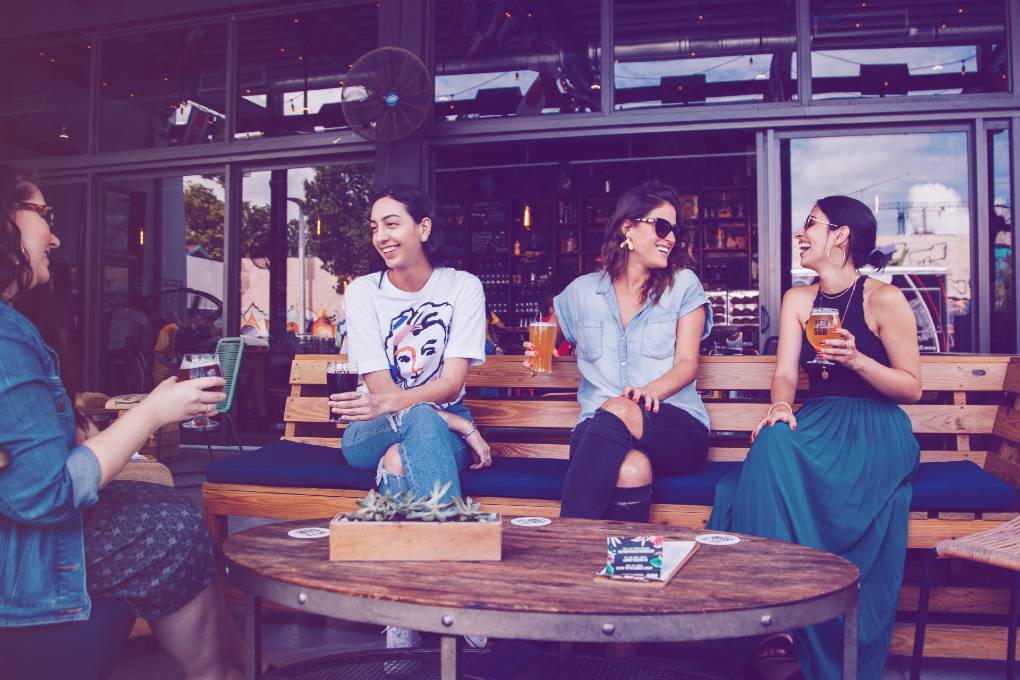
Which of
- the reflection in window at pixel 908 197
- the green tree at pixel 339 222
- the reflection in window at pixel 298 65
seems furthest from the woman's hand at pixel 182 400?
the reflection in window at pixel 908 197

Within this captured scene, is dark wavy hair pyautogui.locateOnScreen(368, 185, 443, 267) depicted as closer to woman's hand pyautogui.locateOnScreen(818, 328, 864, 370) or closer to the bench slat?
the bench slat

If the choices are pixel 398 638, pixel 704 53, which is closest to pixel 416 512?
pixel 398 638

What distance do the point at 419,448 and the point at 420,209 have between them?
96 cm

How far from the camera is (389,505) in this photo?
156 centimetres

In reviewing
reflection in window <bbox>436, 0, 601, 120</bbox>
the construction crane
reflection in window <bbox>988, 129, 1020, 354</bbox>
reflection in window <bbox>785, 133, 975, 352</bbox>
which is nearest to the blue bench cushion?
reflection in window <bbox>988, 129, 1020, 354</bbox>

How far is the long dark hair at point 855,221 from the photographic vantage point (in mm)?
2709

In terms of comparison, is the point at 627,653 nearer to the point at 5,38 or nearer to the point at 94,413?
the point at 94,413

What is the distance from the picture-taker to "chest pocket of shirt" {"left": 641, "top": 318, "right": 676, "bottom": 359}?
2752 mm

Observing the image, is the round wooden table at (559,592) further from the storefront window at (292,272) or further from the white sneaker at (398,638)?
the storefront window at (292,272)

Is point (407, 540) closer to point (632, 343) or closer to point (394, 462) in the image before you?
point (394, 462)

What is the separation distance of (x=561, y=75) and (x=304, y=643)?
438 cm

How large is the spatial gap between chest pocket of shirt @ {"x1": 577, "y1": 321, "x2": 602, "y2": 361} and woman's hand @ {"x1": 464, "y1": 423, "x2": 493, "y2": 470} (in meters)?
0.50

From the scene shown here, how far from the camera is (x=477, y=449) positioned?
8.68ft

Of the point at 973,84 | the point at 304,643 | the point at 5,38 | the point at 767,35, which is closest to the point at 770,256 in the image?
the point at 973,84
